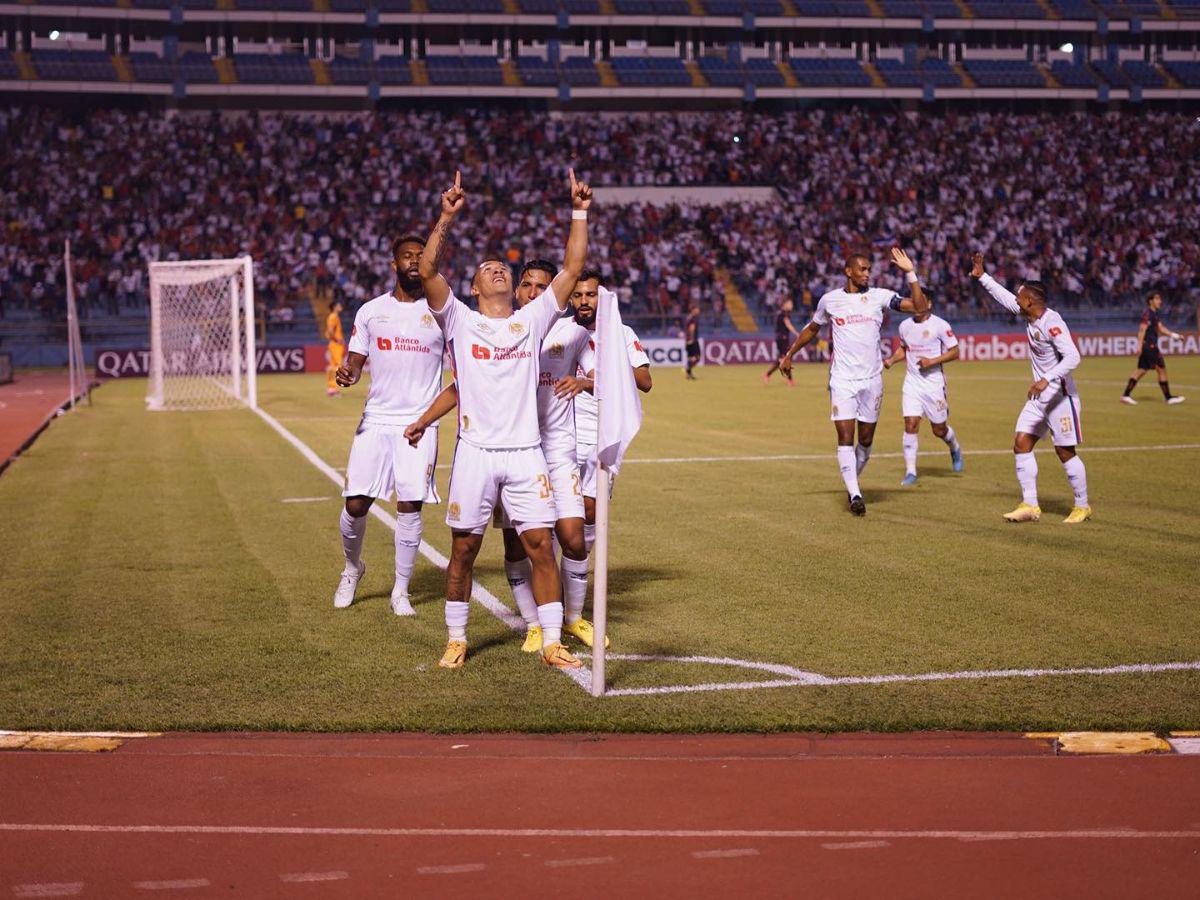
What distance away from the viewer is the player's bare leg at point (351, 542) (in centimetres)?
929

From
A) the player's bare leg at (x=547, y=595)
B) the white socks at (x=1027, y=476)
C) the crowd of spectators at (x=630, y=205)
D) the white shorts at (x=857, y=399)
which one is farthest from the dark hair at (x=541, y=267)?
the crowd of spectators at (x=630, y=205)

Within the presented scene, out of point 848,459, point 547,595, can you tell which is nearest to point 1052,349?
point 848,459

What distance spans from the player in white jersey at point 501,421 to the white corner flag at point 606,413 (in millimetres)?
544

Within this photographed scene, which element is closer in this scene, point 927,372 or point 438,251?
point 438,251

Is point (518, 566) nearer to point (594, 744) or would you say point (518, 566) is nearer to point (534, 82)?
point (594, 744)

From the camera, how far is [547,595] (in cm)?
764

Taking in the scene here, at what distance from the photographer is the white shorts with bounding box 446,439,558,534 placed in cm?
746

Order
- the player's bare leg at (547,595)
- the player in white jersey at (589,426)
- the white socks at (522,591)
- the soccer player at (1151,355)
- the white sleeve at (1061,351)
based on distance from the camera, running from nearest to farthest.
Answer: the player's bare leg at (547,595) → the white socks at (522,591) → the player in white jersey at (589,426) → the white sleeve at (1061,351) → the soccer player at (1151,355)

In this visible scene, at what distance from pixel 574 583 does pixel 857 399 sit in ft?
20.2

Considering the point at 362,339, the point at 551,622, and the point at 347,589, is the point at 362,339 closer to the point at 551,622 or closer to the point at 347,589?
the point at 347,589

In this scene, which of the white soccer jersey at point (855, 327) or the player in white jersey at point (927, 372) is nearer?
the white soccer jersey at point (855, 327)

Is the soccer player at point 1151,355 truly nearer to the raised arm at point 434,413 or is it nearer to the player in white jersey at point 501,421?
the raised arm at point 434,413

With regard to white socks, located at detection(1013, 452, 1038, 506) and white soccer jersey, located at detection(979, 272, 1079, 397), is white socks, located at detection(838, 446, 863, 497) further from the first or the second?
white soccer jersey, located at detection(979, 272, 1079, 397)

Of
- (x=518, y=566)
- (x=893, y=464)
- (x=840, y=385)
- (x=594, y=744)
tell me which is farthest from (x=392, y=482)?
(x=893, y=464)
